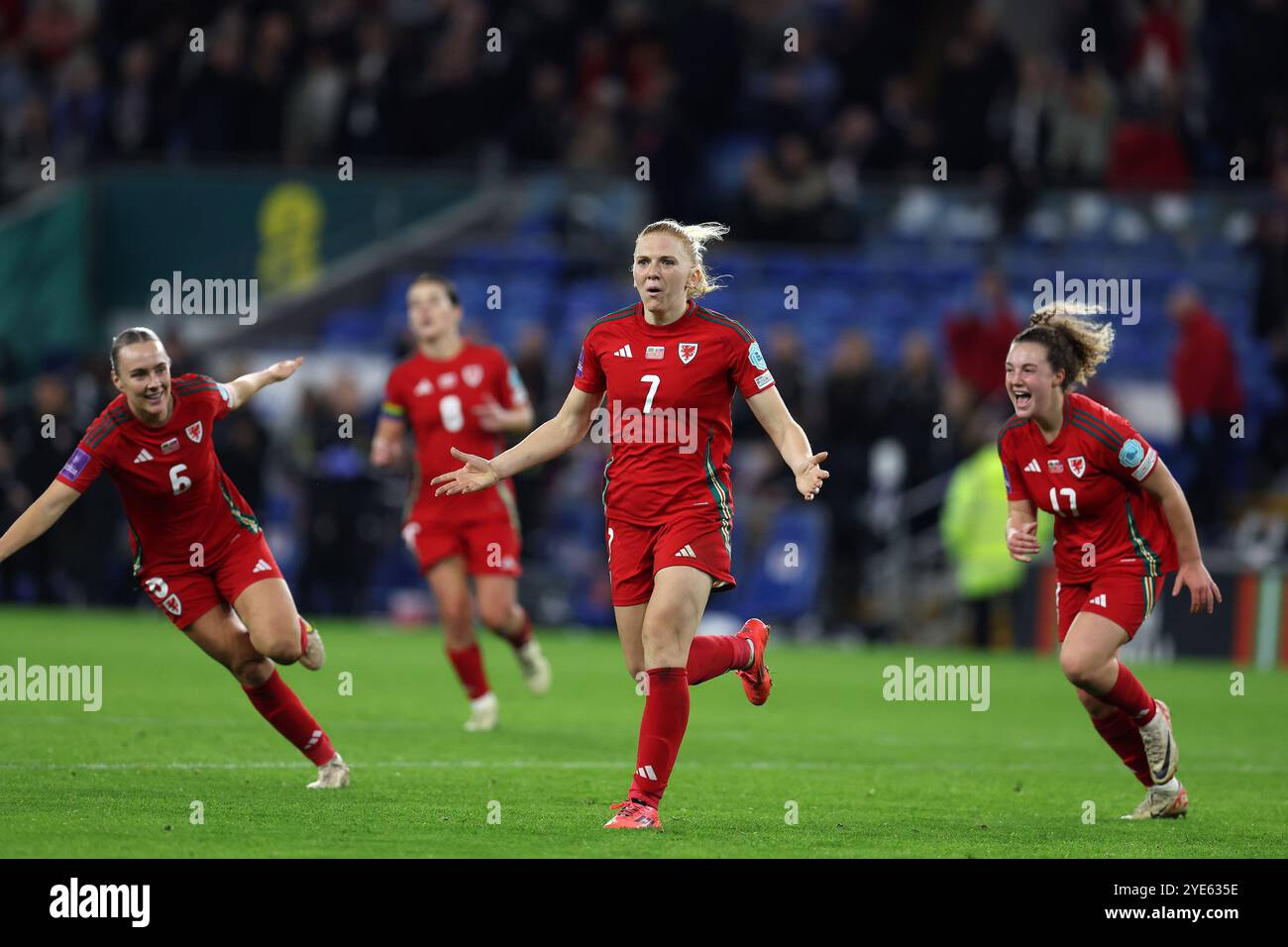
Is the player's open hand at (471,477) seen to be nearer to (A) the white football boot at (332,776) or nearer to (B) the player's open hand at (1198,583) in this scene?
(A) the white football boot at (332,776)

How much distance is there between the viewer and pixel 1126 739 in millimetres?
9281

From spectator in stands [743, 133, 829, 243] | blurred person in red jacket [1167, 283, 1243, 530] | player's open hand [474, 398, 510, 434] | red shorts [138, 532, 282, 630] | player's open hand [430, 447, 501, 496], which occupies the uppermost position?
spectator in stands [743, 133, 829, 243]

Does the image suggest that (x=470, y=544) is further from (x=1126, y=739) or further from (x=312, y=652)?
(x=1126, y=739)

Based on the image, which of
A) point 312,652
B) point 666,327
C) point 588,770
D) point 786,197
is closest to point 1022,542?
Answer: point 666,327

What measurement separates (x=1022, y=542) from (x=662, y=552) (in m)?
1.81

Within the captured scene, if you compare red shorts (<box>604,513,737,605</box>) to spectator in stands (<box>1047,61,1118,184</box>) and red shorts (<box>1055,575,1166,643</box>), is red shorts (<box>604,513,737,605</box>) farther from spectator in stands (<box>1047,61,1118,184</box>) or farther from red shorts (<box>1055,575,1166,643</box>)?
spectator in stands (<box>1047,61,1118,184</box>)

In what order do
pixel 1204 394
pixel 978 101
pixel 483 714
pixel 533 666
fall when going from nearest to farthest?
pixel 483 714
pixel 533 666
pixel 1204 394
pixel 978 101

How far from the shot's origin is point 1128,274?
22031 mm

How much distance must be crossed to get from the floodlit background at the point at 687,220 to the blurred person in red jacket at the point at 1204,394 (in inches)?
→ 1.4

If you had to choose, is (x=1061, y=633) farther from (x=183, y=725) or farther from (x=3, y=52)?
(x=3, y=52)

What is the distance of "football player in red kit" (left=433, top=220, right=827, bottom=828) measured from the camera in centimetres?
822

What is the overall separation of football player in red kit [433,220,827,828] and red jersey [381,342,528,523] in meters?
4.01

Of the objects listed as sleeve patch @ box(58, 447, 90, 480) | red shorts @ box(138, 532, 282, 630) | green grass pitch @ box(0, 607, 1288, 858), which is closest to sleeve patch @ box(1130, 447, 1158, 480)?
green grass pitch @ box(0, 607, 1288, 858)

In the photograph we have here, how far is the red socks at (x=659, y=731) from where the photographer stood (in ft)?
26.2
